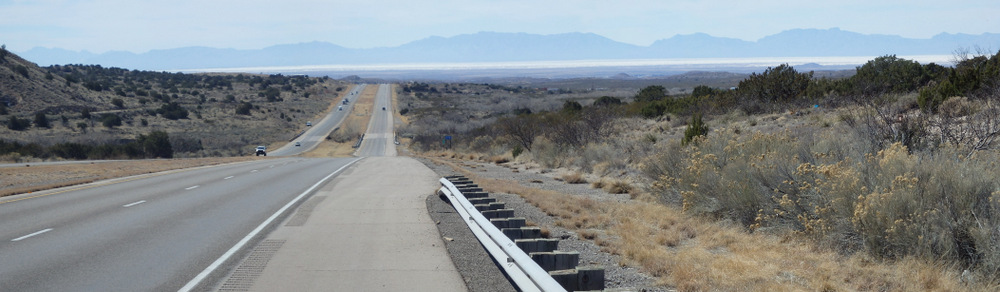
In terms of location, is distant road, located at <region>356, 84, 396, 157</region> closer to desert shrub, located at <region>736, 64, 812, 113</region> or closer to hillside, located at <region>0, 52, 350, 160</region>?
hillside, located at <region>0, 52, 350, 160</region>

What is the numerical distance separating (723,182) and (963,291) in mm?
5057

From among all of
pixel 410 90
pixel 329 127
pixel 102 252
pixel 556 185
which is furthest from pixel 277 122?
pixel 102 252

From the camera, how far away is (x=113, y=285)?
6766mm

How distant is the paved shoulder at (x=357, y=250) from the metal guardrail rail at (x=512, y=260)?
49 centimetres

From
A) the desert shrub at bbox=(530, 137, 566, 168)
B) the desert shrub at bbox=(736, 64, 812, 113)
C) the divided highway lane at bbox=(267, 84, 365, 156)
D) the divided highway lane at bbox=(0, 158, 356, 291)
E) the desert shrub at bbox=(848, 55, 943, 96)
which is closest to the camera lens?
the divided highway lane at bbox=(0, 158, 356, 291)

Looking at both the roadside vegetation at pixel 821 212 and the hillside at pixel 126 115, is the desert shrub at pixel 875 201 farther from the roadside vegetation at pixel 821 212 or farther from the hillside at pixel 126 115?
the hillside at pixel 126 115

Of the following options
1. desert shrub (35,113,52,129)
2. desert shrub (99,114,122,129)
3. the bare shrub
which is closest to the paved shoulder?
the bare shrub

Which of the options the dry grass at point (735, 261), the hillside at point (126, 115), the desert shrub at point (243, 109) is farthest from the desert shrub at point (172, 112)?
the dry grass at point (735, 261)

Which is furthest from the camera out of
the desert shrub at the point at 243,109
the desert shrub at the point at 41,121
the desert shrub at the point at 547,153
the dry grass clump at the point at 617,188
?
the desert shrub at the point at 243,109

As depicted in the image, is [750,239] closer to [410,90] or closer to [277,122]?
[277,122]

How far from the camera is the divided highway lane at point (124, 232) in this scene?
7160mm

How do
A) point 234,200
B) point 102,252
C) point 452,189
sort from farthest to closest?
point 234,200 < point 452,189 < point 102,252

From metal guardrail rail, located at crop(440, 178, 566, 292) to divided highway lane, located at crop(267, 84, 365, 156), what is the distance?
6082 cm

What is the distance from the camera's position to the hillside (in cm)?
6214
